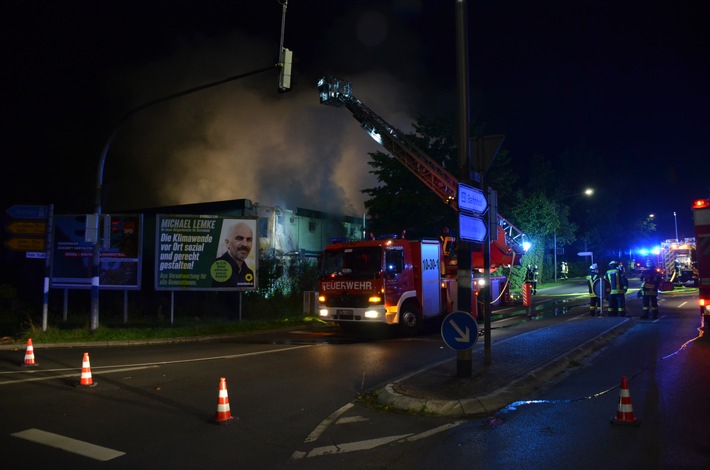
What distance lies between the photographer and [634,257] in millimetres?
65812

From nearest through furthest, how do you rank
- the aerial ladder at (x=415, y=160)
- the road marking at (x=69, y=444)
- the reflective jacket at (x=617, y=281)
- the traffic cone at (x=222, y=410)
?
the road marking at (x=69, y=444), the traffic cone at (x=222, y=410), the reflective jacket at (x=617, y=281), the aerial ladder at (x=415, y=160)

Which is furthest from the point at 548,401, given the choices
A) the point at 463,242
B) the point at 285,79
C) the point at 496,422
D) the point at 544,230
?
the point at 544,230

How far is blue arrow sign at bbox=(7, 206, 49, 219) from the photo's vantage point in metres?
15.8

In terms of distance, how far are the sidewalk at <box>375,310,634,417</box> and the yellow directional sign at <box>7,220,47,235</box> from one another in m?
12.5

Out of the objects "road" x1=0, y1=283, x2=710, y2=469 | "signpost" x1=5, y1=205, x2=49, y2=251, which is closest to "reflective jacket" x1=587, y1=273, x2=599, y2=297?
"road" x1=0, y1=283, x2=710, y2=469

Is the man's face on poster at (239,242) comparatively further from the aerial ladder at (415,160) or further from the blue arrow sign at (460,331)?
the blue arrow sign at (460,331)

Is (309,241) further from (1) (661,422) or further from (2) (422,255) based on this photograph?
(1) (661,422)

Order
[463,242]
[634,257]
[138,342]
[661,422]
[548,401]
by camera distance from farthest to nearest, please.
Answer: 1. [634,257]
2. [138,342]
3. [463,242]
4. [548,401]
5. [661,422]

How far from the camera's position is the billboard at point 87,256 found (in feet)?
58.7

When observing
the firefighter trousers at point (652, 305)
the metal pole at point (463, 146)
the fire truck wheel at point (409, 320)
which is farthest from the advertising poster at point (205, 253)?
the firefighter trousers at point (652, 305)

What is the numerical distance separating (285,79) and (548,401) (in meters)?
8.23

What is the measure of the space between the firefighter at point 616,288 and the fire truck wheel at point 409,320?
21.6 ft

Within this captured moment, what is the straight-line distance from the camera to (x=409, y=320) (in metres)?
15.2

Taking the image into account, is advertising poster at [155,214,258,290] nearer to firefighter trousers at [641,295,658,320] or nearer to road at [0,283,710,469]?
road at [0,283,710,469]
